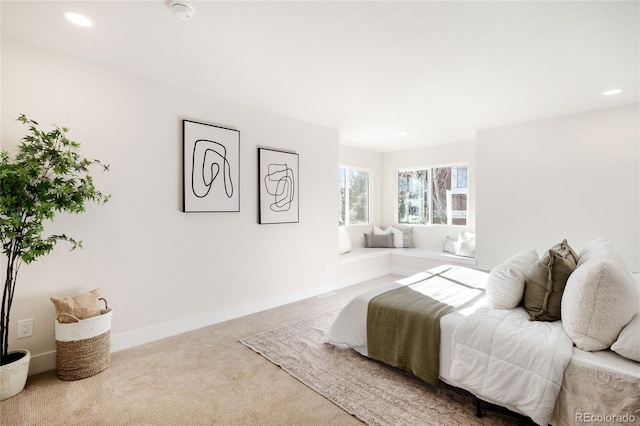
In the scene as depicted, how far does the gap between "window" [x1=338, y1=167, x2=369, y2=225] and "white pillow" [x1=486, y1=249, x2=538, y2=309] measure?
Answer: 3477 millimetres

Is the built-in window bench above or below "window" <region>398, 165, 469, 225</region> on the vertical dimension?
below

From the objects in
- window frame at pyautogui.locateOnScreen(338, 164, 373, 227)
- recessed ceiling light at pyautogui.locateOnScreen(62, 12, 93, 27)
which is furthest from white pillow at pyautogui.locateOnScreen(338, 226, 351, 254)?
recessed ceiling light at pyautogui.locateOnScreen(62, 12, 93, 27)

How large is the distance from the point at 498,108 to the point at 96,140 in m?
4.08

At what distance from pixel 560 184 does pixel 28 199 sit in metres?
5.18

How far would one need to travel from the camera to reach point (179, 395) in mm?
2037

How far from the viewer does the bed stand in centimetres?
143

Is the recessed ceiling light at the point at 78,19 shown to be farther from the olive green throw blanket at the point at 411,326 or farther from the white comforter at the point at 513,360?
the white comforter at the point at 513,360

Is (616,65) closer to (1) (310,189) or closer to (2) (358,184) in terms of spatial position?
(1) (310,189)

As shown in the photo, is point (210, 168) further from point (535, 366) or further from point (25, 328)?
point (535, 366)

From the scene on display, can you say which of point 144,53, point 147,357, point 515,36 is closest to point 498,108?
point 515,36

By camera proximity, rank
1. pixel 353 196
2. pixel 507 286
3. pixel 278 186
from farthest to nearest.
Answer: pixel 353 196, pixel 278 186, pixel 507 286

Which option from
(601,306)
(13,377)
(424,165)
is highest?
(424,165)

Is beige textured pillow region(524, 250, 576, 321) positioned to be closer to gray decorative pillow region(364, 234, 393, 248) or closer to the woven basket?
the woven basket

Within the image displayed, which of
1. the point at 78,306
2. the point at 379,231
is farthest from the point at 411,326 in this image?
the point at 379,231
